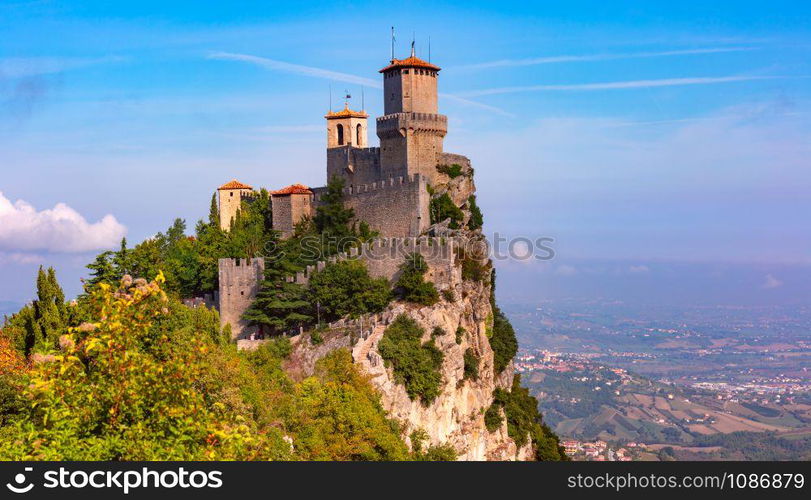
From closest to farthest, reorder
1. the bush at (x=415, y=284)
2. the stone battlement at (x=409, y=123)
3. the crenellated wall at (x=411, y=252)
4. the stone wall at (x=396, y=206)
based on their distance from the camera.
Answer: the bush at (x=415, y=284) < the crenellated wall at (x=411, y=252) < the stone wall at (x=396, y=206) < the stone battlement at (x=409, y=123)

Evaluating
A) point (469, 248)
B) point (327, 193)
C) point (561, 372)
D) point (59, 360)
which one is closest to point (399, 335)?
point (469, 248)

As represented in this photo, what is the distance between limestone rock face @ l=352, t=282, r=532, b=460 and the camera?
4394 centimetres

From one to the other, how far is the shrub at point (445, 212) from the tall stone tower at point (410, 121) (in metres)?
2.04

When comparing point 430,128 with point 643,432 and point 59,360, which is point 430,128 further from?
point 643,432

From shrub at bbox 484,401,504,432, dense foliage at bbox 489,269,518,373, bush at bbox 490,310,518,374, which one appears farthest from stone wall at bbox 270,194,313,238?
shrub at bbox 484,401,504,432

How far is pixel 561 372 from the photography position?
17412 centimetres

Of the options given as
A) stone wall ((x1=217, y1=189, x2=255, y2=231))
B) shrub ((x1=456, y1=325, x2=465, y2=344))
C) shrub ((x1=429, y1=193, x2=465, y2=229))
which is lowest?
shrub ((x1=456, y1=325, x2=465, y2=344))

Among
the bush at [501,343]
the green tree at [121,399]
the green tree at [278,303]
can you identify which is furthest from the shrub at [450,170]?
the green tree at [121,399]

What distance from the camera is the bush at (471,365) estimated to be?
5062 centimetres

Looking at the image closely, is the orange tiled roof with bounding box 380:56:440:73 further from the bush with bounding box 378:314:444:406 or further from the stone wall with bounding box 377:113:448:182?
the bush with bounding box 378:314:444:406

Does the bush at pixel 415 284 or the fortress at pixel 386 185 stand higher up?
the fortress at pixel 386 185

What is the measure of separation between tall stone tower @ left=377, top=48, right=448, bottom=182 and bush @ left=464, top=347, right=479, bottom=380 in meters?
9.96
